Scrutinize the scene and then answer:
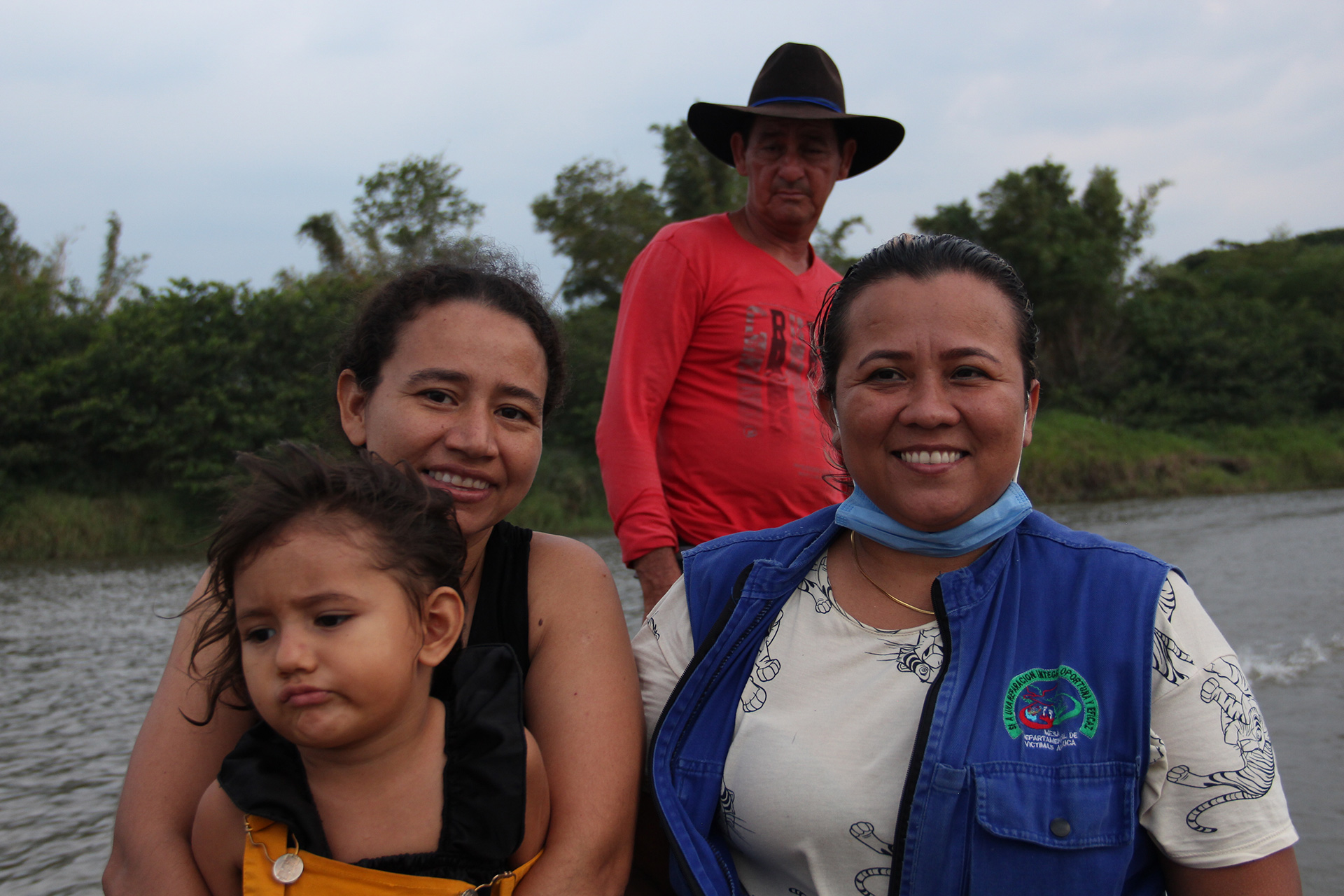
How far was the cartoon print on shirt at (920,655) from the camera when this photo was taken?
1.66m

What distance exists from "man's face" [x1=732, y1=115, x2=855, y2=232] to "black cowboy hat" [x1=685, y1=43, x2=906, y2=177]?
0.16 feet

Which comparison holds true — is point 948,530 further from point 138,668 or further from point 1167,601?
point 138,668

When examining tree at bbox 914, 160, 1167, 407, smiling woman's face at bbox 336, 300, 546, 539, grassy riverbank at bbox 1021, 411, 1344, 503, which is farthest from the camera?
tree at bbox 914, 160, 1167, 407

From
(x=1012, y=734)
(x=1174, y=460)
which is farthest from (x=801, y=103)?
(x=1174, y=460)

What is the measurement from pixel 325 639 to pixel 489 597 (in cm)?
41

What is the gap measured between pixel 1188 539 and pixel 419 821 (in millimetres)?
16524

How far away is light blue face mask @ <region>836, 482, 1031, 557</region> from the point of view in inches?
69.4

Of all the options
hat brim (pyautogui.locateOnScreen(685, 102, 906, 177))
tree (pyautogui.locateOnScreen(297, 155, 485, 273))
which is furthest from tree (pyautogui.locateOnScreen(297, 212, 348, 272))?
hat brim (pyautogui.locateOnScreen(685, 102, 906, 177))

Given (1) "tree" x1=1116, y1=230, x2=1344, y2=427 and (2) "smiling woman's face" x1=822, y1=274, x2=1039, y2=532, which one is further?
(1) "tree" x1=1116, y1=230, x2=1344, y2=427

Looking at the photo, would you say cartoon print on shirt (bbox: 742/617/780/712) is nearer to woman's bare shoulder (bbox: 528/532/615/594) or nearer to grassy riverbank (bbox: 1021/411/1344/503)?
woman's bare shoulder (bbox: 528/532/615/594)

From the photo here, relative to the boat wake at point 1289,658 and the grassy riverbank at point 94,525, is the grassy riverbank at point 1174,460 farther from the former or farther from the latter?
the grassy riverbank at point 94,525

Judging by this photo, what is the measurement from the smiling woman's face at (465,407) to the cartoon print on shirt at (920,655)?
71 centimetres

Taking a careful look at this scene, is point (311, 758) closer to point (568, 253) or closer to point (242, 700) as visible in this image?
point (242, 700)

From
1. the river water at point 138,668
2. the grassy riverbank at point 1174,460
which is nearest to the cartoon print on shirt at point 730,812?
the river water at point 138,668
